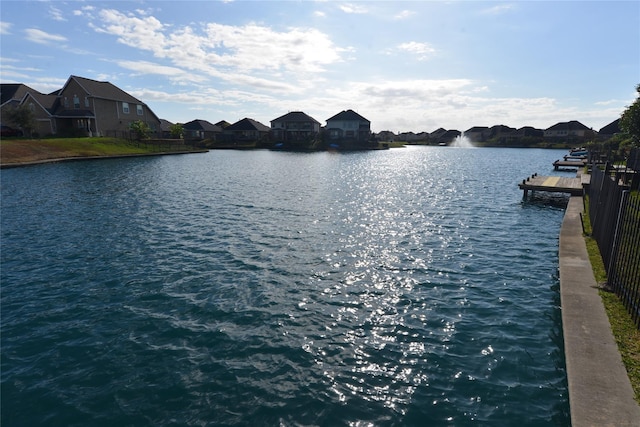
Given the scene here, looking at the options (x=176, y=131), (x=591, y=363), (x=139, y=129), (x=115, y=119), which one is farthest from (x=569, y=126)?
(x=591, y=363)

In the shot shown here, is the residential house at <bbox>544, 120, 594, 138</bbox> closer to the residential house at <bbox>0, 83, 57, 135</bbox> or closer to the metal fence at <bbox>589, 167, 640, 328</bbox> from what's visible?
the metal fence at <bbox>589, 167, 640, 328</bbox>

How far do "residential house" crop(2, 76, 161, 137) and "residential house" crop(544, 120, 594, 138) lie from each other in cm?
18362

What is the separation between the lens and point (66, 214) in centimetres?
2473

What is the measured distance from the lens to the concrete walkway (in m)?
5.71

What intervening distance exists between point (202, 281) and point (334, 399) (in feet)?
26.6

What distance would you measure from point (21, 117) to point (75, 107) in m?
15.6

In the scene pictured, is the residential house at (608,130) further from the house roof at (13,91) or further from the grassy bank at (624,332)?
the house roof at (13,91)

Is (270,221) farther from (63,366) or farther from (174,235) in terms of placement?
(63,366)

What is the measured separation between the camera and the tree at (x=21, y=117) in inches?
2709

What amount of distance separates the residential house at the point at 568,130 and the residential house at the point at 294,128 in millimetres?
117765

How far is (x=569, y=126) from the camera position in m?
162

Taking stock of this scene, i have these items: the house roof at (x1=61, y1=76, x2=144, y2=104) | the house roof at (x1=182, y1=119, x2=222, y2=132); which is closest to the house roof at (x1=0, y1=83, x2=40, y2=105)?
the house roof at (x1=61, y1=76, x2=144, y2=104)

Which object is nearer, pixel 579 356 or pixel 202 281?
pixel 579 356

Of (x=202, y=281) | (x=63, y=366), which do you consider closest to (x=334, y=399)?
(x=63, y=366)
